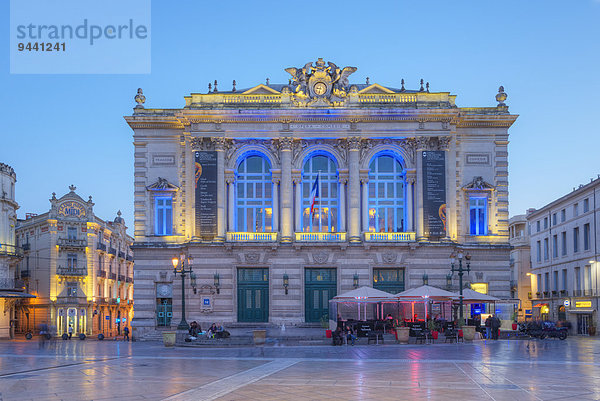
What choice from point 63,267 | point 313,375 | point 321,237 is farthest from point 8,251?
point 313,375

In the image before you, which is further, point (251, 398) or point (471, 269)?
point (471, 269)

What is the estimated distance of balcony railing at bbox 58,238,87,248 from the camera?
254ft

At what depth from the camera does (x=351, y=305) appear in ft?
167

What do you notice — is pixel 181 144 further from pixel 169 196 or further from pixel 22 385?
pixel 22 385

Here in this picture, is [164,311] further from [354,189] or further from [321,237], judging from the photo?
→ [354,189]

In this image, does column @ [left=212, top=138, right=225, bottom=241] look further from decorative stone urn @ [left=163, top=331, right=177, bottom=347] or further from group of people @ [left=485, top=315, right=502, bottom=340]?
group of people @ [left=485, top=315, right=502, bottom=340]

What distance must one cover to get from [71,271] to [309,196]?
36.2m

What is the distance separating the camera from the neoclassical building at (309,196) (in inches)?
2031

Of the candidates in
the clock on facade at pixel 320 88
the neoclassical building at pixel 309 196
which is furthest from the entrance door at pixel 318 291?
the clock on facade at pixel 320 88

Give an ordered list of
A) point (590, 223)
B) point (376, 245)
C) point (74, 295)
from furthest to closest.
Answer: point (74, 295), point (590, 223), point (376, 245)

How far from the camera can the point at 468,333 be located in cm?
4200

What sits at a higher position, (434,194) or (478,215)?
(434,194)

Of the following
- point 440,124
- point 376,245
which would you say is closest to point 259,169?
point 376,245

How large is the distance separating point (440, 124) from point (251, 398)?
37.0 m
